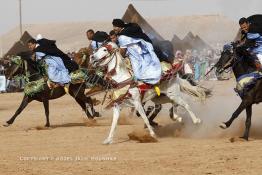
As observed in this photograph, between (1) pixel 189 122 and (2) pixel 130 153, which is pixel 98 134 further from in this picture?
(2) pixel 130 153

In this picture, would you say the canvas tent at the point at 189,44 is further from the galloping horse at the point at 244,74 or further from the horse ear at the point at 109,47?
the horse ear at the point at 109,47

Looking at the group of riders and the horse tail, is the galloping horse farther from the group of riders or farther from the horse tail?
the horse tail

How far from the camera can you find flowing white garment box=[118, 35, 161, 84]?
14312mm

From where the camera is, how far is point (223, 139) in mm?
14164

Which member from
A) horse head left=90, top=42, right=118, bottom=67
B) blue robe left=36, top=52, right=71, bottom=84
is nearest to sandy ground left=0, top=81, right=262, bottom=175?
blue robe left=36, top=52, right=71, bottom=84

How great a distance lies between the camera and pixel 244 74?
543 inches

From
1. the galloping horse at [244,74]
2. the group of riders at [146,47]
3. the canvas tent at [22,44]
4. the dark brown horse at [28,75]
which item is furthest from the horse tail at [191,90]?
the canvas tent at [22,44]

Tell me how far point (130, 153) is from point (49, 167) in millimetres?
1803

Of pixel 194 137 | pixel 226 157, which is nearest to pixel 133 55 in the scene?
pixel 194 137

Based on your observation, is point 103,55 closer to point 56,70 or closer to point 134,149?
point 134,149

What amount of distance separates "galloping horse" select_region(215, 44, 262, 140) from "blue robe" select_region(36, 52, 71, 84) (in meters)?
5.72

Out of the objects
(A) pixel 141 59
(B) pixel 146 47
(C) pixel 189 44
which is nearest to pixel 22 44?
(C) pixel 189 44

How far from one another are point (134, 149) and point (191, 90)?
3.34 meters

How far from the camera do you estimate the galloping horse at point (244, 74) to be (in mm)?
13680
